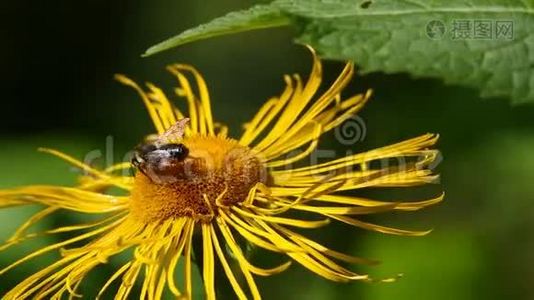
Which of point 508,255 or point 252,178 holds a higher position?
point 252,178

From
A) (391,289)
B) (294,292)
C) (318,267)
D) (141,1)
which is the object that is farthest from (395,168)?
(141,1)

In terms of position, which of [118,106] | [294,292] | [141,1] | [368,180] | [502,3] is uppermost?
[141,1]

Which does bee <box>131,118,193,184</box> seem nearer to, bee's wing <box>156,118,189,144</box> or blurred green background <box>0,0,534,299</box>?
bee's wing <box>156,118,189,144</box>

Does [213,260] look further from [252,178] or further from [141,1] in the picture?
[141,1]

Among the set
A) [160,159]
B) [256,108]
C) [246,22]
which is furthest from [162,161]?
[256,108]

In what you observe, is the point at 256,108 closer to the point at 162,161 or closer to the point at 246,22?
the point at 162,161

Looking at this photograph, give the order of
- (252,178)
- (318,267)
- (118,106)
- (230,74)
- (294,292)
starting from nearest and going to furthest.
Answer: (318,267) → (252,178) → (294,292) → (118,106) → (230,74)
